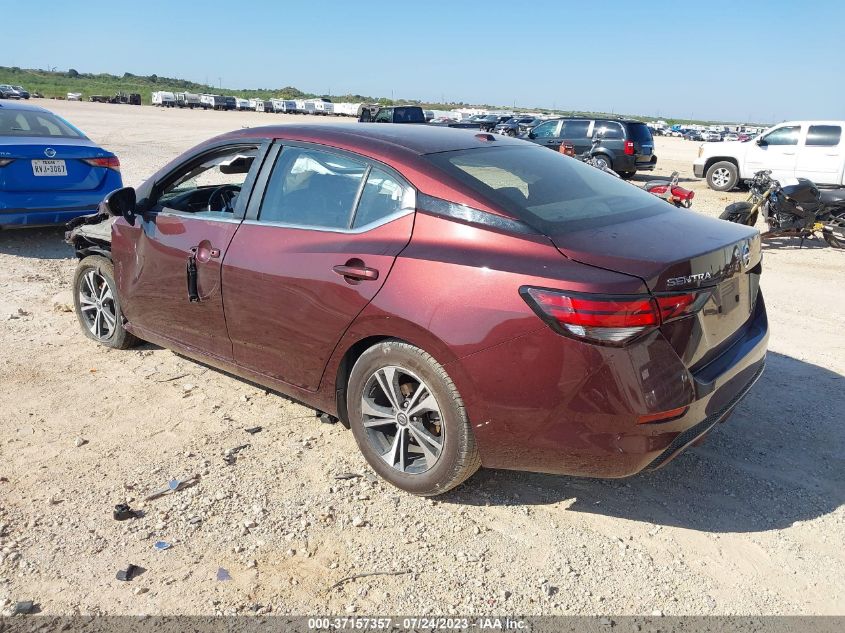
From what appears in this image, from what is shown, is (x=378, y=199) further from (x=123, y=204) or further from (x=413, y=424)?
(x=123, y=204)

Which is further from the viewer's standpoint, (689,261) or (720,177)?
(720,177)

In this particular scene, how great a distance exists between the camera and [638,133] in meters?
19.6

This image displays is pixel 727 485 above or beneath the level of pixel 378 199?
beneath

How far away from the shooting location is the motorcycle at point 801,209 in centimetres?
993

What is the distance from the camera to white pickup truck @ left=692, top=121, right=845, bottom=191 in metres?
16.1

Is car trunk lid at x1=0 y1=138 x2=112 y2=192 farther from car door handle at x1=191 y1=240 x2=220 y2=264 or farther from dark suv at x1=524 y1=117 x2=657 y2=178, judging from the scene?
dark suv at x1=524 y1=117 x2=657 y2=178

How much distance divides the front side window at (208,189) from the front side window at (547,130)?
675 inches

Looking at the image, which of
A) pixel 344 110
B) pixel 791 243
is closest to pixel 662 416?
pixel 791 243

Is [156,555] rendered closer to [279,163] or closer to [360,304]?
[360,304]

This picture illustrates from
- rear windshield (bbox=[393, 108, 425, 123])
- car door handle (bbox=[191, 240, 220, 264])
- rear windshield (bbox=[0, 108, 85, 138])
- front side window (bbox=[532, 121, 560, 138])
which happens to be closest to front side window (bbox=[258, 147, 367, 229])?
car door handle (bbox=[191, 240, 220, 264])

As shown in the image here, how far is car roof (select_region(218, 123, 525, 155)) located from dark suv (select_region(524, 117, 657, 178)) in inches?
610

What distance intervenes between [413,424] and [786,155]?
16531 mm

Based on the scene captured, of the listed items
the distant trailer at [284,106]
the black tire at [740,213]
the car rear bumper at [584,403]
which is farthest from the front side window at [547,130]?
the distant trailer at [284,106]

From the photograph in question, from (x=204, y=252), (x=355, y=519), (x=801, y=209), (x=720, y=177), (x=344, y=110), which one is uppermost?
(x=344, y=110)
